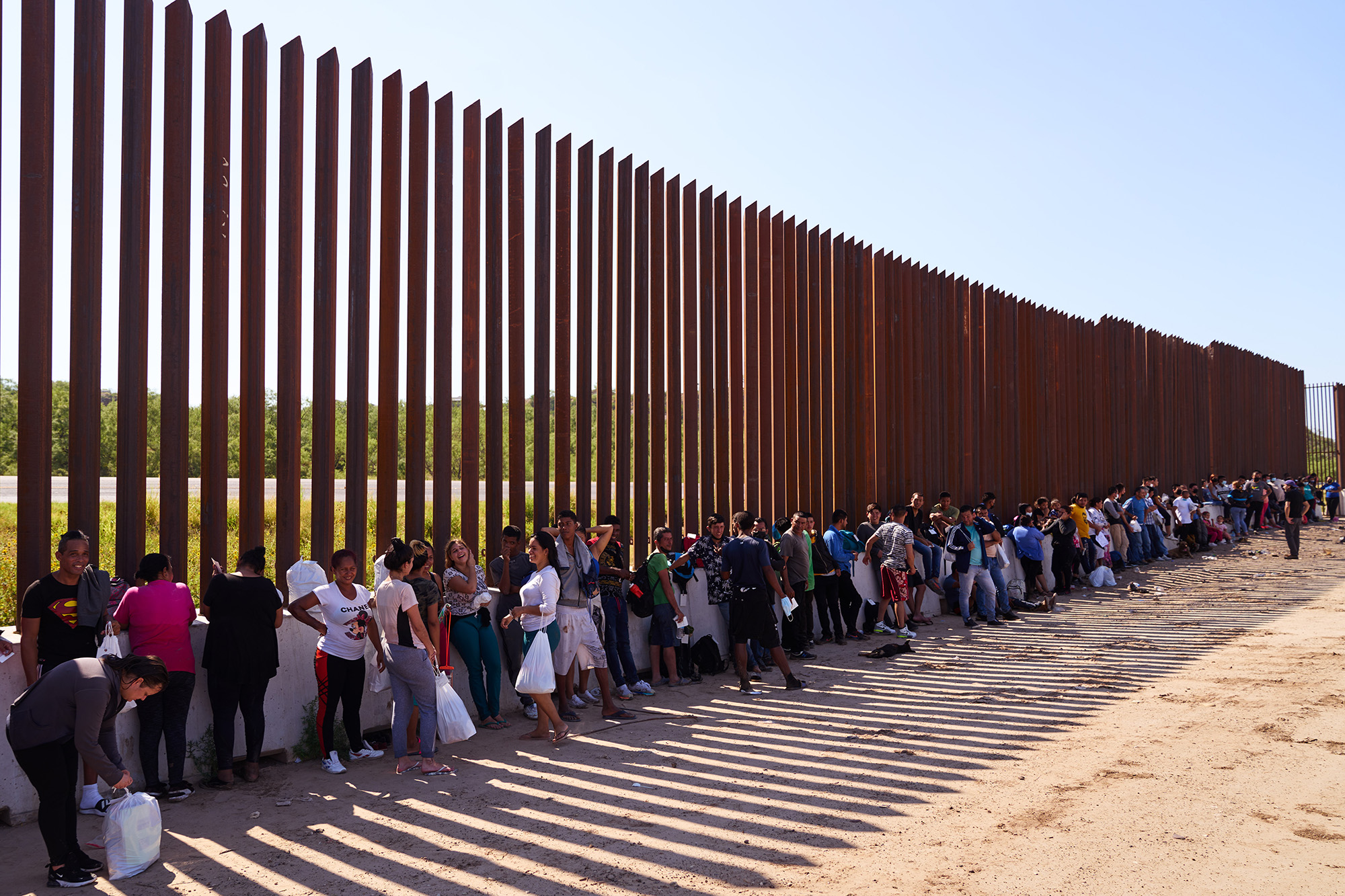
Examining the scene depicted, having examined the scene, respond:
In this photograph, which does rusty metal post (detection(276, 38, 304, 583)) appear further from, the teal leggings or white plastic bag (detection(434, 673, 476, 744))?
white plastic bag (detection(434, 673, 476, 744))

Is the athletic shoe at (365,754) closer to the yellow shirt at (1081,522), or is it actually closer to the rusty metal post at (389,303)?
the rusty metal post at (389,303)

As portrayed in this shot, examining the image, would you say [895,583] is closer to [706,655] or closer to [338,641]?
[706,655]

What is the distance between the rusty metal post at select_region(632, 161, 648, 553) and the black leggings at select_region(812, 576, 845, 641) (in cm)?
258

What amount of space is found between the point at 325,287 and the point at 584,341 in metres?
3.23

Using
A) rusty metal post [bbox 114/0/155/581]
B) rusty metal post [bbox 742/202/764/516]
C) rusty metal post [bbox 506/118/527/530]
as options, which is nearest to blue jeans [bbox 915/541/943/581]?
rusty metal post [bbox 742/202/764/516]

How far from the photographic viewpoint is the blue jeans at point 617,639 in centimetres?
988

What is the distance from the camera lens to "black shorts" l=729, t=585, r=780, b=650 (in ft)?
33.1

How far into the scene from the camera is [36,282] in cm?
726

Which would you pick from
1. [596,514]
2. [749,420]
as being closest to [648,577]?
[596,514]

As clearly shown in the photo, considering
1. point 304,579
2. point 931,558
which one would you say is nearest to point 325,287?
point 304,579

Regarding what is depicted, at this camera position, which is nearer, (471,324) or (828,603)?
(471,324)

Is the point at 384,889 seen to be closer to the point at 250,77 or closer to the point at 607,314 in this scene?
the point at 250,77

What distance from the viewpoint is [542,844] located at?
18.4 feet

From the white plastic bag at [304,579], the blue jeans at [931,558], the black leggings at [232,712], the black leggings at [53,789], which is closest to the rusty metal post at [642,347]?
the blue jeans at [931,558]
